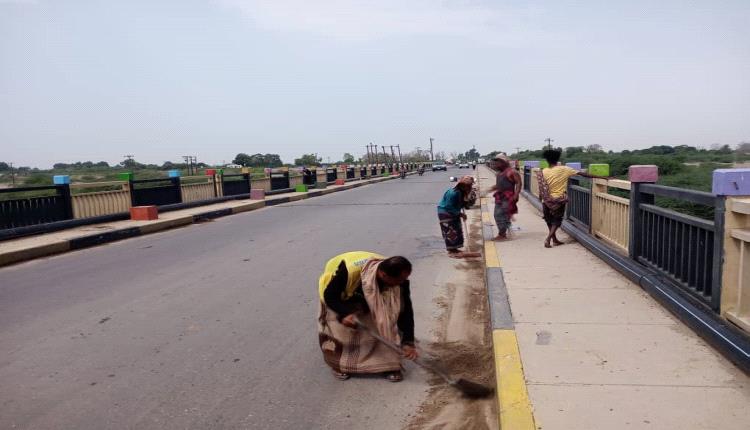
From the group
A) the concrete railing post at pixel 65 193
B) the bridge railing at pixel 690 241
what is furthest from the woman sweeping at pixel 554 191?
the concrete railing post at pixel 65 193

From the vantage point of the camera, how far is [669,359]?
3.87 m

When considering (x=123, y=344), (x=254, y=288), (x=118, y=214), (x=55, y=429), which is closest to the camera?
(x=55, y=429)

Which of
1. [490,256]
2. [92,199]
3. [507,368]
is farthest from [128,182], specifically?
[507,368]

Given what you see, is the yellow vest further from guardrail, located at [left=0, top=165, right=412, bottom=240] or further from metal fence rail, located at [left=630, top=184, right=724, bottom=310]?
guardrail, located at [left=0, top=165, right=412, bottom=240]

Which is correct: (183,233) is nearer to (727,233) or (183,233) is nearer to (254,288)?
(254,288)

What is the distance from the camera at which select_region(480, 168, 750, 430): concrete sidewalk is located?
3109 mm

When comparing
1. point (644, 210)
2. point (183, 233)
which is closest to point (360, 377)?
point (644, 210)

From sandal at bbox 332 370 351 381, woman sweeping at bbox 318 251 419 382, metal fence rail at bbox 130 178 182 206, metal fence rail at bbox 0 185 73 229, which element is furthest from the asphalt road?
metal fence rail at bbox 130 178 182 206

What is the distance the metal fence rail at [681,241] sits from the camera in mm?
4328

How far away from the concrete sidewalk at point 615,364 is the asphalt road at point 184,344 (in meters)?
0.90

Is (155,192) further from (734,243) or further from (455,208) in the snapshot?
(734,243)

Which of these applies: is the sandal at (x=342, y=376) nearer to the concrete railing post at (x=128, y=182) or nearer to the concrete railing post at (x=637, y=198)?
the concrete railing post at (x=637, y=198)

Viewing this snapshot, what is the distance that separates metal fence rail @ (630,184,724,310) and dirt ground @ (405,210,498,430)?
169 cm

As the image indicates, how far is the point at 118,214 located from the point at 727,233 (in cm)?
1367
